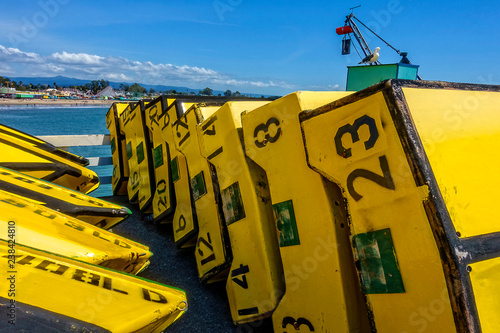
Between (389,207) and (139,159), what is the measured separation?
10.5 feet

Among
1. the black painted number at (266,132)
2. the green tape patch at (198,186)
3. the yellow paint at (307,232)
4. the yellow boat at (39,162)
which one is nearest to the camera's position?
the yellow paint at (307,232)

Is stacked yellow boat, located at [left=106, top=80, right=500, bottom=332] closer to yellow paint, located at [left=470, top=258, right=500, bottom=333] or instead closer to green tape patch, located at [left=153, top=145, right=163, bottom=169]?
yellow paint, located at [left=470, top=258, right=500, bottom=333]

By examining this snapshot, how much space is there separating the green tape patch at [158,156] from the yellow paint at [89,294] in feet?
5.19

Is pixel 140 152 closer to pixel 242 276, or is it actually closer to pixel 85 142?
pixel 85 142

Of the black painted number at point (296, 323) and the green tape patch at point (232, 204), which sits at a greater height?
the green tape patch at point (232, 204)

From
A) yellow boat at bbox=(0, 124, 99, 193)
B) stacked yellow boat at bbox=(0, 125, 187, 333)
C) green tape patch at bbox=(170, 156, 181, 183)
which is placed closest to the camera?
stacked yellow boat at bbox=(0, 125, 187, 333)

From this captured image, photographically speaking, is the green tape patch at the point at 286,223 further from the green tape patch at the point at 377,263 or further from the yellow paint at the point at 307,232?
the green tape patch at the point at 377,263

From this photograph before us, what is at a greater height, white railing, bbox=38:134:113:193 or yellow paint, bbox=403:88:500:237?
white railing, bbox=38:134:113:193

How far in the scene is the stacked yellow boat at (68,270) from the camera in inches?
51.1

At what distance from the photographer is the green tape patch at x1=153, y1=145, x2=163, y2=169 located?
10.6 ft

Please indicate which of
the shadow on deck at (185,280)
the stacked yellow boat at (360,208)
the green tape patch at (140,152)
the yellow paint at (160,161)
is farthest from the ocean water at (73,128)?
the stacked yellow boat at (360,208)

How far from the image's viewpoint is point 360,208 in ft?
4.17

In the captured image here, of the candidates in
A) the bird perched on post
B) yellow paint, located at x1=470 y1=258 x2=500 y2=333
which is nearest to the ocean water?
yellow paint, located at x1=470 y1=258 x2=500 y2=333

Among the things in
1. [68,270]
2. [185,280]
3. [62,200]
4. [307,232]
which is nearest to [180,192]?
[185,280]
